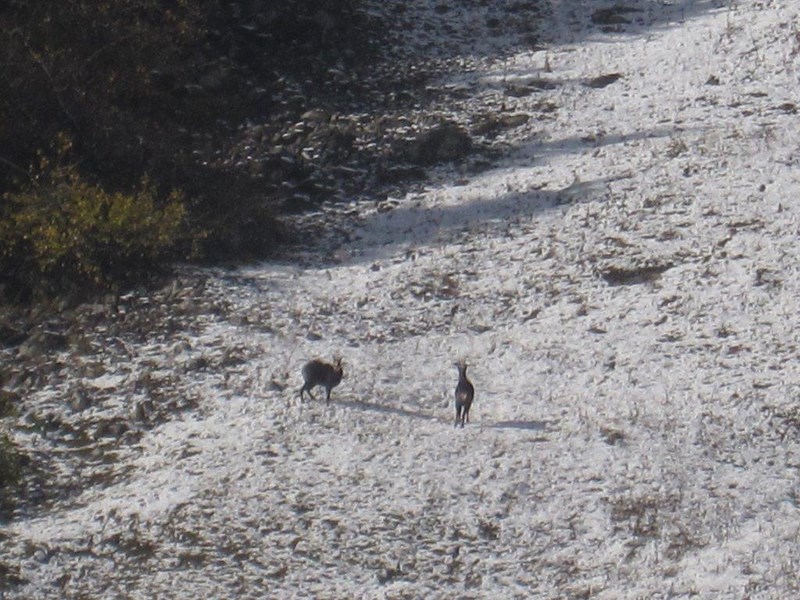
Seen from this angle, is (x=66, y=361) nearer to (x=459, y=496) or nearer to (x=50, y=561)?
(x=50, y=561)

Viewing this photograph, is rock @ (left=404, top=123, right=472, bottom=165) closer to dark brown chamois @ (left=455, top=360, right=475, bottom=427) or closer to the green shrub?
the green shrub

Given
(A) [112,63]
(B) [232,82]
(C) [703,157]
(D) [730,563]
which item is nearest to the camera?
(D) [730,563]

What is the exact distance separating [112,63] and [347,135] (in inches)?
185

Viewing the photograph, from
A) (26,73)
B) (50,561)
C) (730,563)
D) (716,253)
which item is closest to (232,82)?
(26,73)

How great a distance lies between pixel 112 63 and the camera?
22906 mm

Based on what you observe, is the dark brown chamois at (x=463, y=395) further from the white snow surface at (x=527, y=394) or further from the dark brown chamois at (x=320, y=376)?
the dark brown chamois at (x=320, y=376)

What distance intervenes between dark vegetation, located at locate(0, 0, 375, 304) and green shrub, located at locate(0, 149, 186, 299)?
23 millimetres

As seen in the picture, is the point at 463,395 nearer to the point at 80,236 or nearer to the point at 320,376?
the point at 320,376

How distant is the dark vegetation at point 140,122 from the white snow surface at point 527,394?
5.18ft

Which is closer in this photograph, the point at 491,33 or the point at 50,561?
the point at 50,561

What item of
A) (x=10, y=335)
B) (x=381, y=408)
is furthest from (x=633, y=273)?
(x=10, y=335)

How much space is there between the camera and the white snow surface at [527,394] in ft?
40.7

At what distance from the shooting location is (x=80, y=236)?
1903cm

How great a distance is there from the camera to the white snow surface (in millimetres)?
12414
